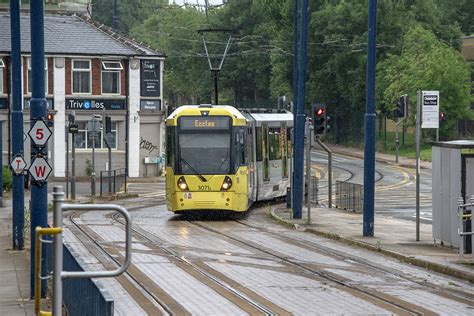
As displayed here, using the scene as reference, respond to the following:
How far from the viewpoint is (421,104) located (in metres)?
26.2

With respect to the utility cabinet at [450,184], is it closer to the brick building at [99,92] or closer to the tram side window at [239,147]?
the tram side window at [239,147]

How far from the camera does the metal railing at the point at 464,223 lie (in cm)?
2180

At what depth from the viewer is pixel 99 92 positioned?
60.6 meters

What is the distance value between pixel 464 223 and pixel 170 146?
12911mm

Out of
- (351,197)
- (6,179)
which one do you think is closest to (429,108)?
(351,197)

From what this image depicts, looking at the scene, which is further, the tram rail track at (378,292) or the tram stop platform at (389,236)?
the tram stop platform at (389,236)

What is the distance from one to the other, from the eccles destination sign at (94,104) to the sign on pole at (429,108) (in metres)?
36.1

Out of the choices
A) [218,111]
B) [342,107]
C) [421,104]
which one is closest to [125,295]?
[421,104]

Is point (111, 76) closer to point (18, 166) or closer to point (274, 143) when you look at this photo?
point (274, 143)

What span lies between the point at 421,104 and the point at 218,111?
8.81 meters

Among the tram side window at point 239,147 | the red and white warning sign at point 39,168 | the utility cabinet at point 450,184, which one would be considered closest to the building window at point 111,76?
the tram side window at point 239,147

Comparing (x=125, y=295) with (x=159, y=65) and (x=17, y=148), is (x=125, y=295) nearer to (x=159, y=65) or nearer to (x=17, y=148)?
(x=17, y=148)

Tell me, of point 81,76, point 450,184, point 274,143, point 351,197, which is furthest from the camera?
point 81,76

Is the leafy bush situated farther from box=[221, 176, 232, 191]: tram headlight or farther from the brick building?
box=[221, 176, 232, 191]: tram headlight
